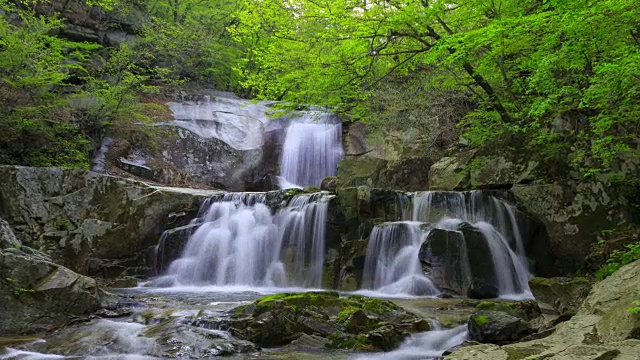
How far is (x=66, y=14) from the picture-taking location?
20953 millimetres

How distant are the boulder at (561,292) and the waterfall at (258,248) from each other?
16.7 feet

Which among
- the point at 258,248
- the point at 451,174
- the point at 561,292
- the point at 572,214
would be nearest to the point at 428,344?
the point at 561,292

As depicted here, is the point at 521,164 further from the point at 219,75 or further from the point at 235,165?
the point at 219,75

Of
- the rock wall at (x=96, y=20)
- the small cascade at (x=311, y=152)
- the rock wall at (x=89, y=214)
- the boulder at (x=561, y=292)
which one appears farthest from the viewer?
the rock wall at (x=96, y=20)

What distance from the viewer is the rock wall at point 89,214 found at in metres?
11.8

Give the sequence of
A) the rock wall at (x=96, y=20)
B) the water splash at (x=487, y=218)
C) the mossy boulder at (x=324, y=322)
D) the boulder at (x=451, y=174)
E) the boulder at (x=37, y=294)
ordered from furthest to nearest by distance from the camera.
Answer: the rock wall at (x=96, y=20) < the boulder at (x=451, y=174) < the water splash at (x=487, y=218) < the boulder at (x=37, y=294) < the mossy boulder at (x=324, y=322)

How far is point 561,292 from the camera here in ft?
23.9

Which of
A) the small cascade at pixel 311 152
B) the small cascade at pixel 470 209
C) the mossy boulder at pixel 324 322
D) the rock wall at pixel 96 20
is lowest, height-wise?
the mossy boulder at pixel 324 322

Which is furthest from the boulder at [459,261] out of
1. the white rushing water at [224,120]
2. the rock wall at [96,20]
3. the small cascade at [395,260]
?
the rock wall at [96,20]

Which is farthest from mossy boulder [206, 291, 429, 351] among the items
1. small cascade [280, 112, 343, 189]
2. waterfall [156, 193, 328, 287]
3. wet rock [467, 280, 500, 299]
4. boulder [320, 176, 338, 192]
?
small cascade [280, 112, 343, 189]

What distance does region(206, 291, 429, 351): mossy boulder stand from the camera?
5.79 metres

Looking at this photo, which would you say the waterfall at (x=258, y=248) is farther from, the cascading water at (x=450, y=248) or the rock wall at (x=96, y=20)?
the rock wall at (x=96, y=20)

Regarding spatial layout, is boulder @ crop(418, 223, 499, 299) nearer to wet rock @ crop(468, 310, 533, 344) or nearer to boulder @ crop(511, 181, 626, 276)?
boulder @ crop(511, 181, 626, 276)

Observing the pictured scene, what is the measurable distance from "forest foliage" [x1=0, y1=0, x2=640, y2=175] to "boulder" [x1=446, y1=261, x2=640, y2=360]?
2.24 m
